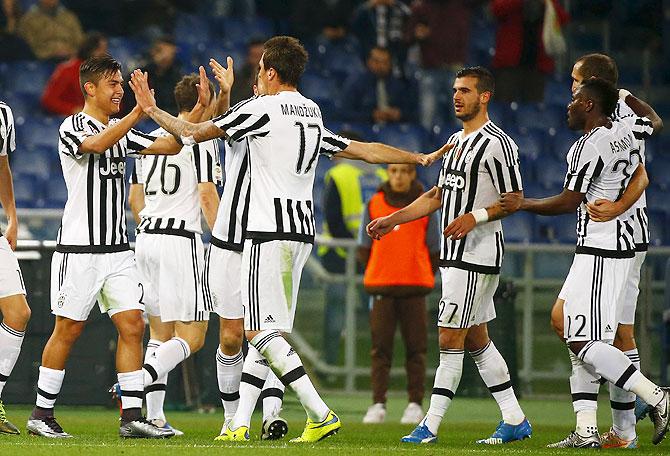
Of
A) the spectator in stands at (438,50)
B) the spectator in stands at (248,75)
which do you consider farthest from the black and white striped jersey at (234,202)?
the spectator in stands at (438,50)

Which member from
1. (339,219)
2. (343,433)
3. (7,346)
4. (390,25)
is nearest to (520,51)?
(390,25)

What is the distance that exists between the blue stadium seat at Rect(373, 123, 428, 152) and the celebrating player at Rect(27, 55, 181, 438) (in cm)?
903

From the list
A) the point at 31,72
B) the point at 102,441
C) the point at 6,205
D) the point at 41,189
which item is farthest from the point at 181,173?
the point at 31,72

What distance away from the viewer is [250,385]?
29.9ft

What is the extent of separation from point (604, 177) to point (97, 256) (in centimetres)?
320

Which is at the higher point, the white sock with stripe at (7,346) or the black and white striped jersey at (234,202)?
the black and white striped jersey at (234,202)

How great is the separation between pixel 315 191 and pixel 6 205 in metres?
8.25

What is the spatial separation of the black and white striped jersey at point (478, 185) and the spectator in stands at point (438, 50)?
356 inches

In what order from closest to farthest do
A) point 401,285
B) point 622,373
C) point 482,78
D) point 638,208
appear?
point 622,373 < point 638,208 < point 482,78 < point 401,285

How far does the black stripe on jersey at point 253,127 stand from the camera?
28.5ft

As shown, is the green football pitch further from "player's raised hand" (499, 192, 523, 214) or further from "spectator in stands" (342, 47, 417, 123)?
"spectator in stands" (342, 47, 417, 123)

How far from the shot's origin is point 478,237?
9406 mm

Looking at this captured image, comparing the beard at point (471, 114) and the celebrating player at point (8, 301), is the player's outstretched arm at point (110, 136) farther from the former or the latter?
the beard at point (471, 114)

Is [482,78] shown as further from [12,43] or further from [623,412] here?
[12,43]
